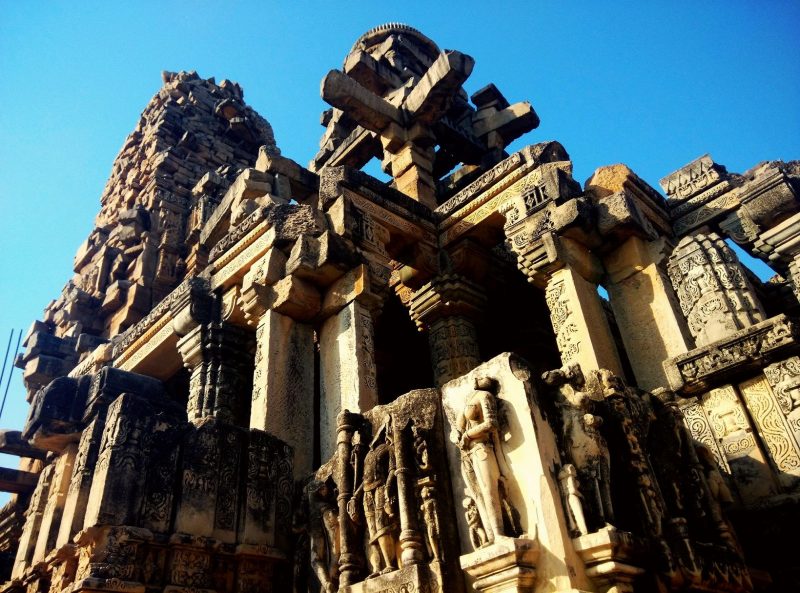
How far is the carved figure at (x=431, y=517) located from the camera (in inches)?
152

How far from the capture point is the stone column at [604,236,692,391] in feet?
24.3

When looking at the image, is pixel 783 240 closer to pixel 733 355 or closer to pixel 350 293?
pixel 733 355

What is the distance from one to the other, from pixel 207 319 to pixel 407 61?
550 inches

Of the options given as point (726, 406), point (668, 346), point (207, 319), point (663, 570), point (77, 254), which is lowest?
point (663, 570)

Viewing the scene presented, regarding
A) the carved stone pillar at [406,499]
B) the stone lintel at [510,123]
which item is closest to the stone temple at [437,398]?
the carved stone pillar at [406,499]

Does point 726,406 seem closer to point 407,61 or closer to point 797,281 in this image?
point 797,281

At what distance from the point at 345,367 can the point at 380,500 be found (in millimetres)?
3124

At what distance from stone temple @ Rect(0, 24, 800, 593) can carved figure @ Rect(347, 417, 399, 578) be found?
2 centimetres

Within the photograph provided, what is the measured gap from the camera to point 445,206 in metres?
A: 10.4

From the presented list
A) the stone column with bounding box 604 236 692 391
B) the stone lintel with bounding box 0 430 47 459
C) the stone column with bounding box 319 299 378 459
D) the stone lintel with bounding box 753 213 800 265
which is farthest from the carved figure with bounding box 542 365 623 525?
the stone lintel with bounding box 0 430 47 459

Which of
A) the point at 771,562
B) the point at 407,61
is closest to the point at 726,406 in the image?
the point at 771,562

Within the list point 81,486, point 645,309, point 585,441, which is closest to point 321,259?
point 81,486

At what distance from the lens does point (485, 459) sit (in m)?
3.78

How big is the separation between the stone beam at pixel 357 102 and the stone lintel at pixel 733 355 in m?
8.19
